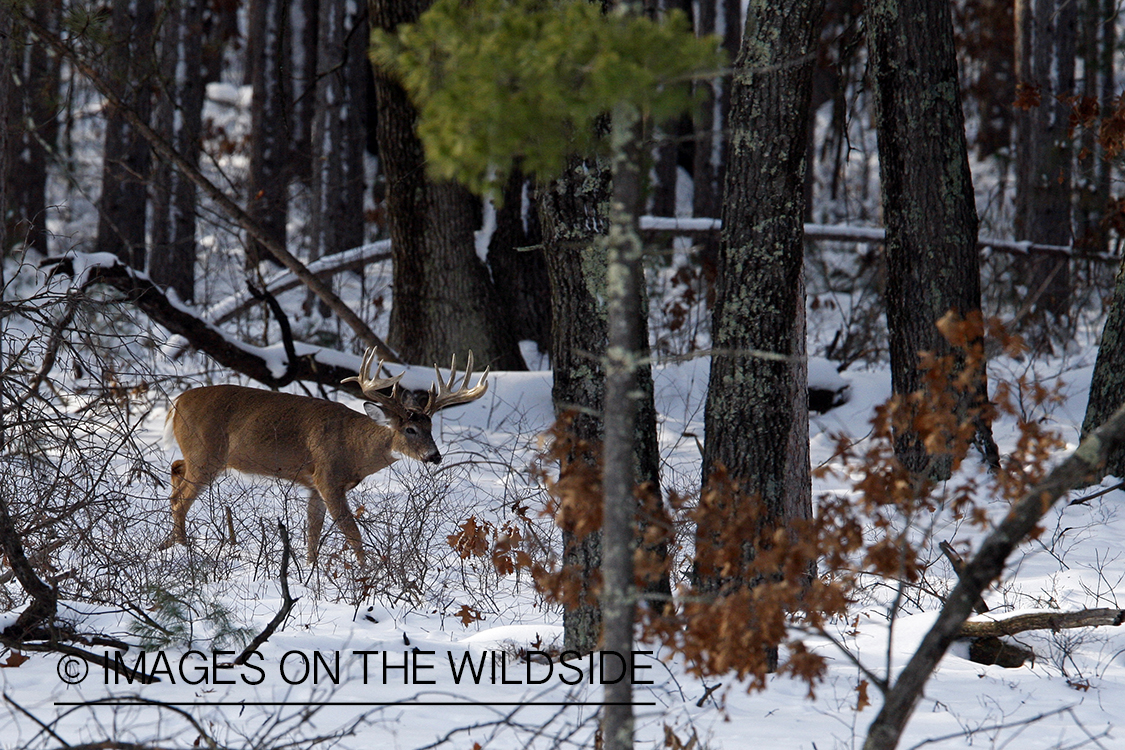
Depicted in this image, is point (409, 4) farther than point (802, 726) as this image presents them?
Yes

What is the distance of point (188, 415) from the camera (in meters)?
7.55

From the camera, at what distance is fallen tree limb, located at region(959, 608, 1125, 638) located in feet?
13.8

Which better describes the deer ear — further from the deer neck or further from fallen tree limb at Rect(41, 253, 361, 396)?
fallen tree limb at Rect(41, 253, 361, 396)

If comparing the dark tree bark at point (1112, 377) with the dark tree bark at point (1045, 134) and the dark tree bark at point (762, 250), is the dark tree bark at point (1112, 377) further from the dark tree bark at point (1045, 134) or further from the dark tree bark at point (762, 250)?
the dark tree bark at point (1045, 134)

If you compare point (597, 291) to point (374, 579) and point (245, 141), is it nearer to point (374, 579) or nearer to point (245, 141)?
point (374, 579)

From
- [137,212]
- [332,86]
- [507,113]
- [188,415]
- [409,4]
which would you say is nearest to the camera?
[507,113]

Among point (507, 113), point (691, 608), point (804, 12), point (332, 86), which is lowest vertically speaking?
point (691, 608)

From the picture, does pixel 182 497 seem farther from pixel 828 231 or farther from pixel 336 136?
pixel 336 136

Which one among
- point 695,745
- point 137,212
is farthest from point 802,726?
point 137,212

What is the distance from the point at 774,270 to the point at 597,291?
0.73m

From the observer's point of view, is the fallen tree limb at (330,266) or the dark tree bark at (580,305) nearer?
the dark tree bark at (580,305)

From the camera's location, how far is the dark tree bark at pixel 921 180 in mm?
7223
